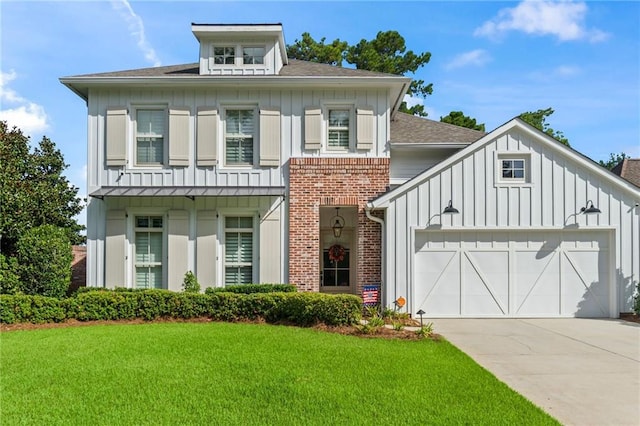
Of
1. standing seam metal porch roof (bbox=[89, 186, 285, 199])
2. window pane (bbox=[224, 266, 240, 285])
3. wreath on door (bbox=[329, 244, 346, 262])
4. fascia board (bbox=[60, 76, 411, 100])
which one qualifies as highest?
fascia board (bbox=[60, 76, 411, 100])

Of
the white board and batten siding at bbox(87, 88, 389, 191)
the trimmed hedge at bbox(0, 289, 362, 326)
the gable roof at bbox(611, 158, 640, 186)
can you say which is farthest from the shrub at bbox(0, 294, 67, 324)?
the gable roof at bbox(611, 158, 640, 186)

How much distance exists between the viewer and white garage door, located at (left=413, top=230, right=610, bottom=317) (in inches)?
427

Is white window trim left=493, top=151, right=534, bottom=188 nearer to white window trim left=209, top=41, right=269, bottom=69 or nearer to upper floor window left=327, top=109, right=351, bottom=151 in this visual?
upper floor window left=327, top=109, right=351, bottom=151

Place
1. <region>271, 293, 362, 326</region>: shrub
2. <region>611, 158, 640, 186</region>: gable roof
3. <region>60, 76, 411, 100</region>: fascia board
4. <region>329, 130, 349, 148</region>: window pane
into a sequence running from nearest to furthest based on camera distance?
<region>271, 293, 362, 326</region>: shrub → <region>60, 76, 411, 100</region>: fascia board → <region>329, 130, 349, 148</region>: window pane → <region>611, 158, 640, 186</region>: gable roof

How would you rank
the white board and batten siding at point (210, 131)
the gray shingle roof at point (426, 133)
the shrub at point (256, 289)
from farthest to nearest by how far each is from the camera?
the gray shingle roof at point (426, 133) → the white board and batten siding at point (210, 131) → the shrub at point (256, 289)

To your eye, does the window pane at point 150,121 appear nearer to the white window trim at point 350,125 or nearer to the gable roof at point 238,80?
the gable roof at point 238,80

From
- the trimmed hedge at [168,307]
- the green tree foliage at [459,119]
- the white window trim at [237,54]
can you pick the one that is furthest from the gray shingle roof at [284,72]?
the green tree foliage at [459,119]

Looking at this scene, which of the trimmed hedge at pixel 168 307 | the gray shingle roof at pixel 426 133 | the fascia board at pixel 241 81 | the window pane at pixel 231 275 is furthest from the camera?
the gray shingle roof at pixel 426 133

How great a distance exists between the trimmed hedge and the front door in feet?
14.4

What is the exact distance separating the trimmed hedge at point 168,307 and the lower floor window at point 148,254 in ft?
6.04

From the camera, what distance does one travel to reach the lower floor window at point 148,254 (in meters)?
12.0

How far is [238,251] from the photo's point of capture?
1207 centimetres

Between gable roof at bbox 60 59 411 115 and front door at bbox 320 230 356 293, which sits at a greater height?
gable roof at bbox 60 59 411 115

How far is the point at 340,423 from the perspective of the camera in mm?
4246
